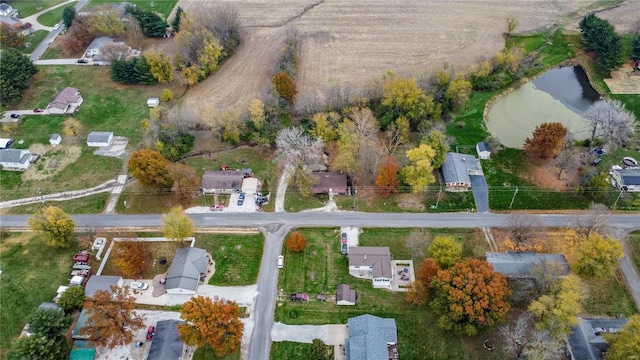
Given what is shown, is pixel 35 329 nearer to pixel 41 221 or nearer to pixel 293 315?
pixel 41 221

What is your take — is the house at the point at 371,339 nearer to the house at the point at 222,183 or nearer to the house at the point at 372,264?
the house at the point at 372,264

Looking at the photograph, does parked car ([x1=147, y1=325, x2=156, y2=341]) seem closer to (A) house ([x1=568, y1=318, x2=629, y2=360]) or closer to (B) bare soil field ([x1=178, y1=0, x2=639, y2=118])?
(B) bare soil field ([x1=178, y1=0, x2=639, y2=118])

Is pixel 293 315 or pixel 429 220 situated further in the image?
pixel 429 220

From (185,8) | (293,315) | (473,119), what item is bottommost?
(293,315)

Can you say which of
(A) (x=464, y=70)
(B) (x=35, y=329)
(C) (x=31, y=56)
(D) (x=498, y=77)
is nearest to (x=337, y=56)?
(A) (x=464, y=70)

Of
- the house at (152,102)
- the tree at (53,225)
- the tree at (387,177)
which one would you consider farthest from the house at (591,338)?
the house at (152,102)

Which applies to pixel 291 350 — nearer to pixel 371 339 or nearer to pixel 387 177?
pixel 371 339
